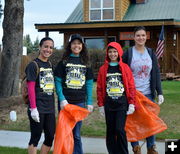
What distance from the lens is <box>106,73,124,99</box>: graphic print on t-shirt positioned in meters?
5.73

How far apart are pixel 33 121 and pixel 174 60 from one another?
64.6 feet

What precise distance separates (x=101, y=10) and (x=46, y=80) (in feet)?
67.0

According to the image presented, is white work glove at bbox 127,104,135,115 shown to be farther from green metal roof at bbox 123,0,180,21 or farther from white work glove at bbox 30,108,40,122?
green metal roof at bbox 123,0,180,21

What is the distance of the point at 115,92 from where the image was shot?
5.73 m

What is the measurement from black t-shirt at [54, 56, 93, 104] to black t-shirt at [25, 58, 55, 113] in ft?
0.76

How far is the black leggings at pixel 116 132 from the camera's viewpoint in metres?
5.70

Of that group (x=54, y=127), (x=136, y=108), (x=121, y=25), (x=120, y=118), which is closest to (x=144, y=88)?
(x=136, y=108)

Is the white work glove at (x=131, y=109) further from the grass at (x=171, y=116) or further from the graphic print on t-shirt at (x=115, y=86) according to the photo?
the grass at (x=171, y=116)

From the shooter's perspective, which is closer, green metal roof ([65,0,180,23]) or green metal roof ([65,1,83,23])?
green metal roof ([65,0,180,23])

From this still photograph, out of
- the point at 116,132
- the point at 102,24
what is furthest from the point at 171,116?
the point at 102,24

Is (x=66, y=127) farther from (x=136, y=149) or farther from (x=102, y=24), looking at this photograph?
(x=102, y=24)

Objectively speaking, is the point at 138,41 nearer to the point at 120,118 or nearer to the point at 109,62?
the point at 109,62

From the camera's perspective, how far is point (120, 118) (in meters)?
5.70

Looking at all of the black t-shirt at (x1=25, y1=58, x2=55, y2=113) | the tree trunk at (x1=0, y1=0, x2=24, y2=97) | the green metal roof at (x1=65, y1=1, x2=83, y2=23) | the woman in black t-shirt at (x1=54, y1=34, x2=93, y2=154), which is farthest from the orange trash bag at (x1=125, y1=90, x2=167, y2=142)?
the green metal roof at (x1=65, y1=1, x2=83, y2=23)
